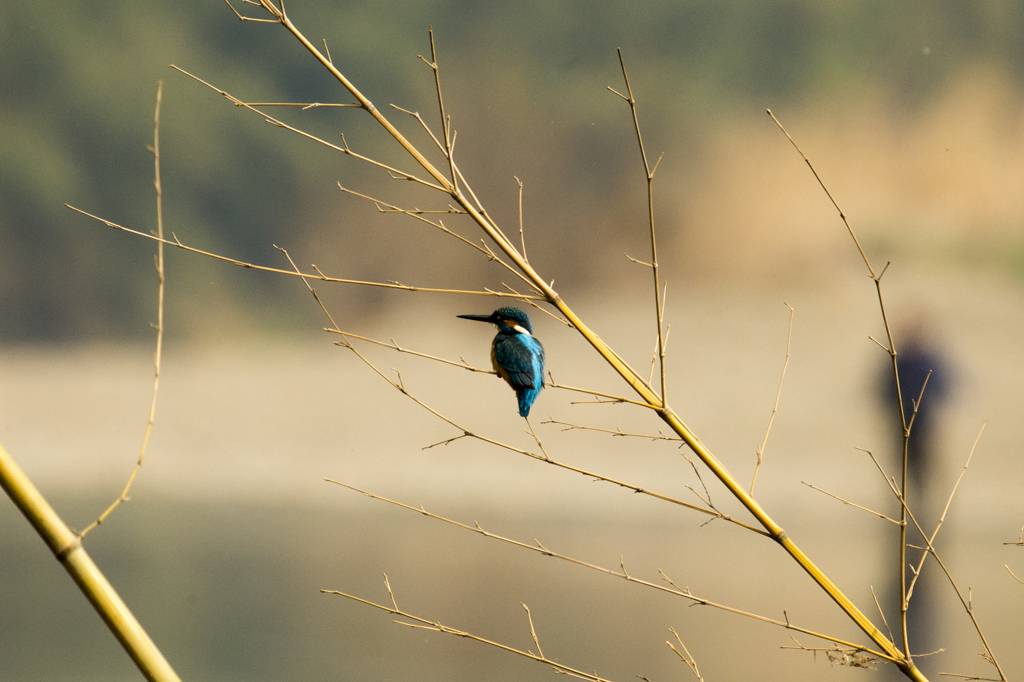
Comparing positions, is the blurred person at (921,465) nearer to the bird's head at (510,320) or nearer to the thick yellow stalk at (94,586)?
the bird's head at (510,320)

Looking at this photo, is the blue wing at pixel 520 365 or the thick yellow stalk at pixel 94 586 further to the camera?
the blue wing at pixel 520 365

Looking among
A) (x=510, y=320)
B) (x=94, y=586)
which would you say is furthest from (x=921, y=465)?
(x=94, y=586)

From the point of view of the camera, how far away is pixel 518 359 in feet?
2.24

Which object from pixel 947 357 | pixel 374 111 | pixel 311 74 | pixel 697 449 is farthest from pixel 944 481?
pixel 311 74

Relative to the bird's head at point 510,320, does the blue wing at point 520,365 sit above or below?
below

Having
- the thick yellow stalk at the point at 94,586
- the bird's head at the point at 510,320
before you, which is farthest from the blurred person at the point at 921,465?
the thick yellow stalk at the point at 94,586

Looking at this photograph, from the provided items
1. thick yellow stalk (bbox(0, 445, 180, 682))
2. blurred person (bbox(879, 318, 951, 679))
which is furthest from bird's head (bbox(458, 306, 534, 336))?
blurred person (bbox(879, 318, 951, 679))

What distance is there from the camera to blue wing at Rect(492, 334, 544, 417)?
673 millimetres

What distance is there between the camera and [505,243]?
38 cm

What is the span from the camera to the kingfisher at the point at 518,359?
26.5 inches

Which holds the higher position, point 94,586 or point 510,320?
point 510,320

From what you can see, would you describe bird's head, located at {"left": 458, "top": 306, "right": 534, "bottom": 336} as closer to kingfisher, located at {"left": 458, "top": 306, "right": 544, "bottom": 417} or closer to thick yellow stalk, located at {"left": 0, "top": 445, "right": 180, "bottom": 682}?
kingfisher, located at {"left": 458, "top": 306, "right": 544, "bottom": 417}

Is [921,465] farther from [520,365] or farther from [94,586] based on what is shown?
[94,586]

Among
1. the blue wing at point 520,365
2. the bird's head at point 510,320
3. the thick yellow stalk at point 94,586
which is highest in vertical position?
the bird's head at point 510,320
